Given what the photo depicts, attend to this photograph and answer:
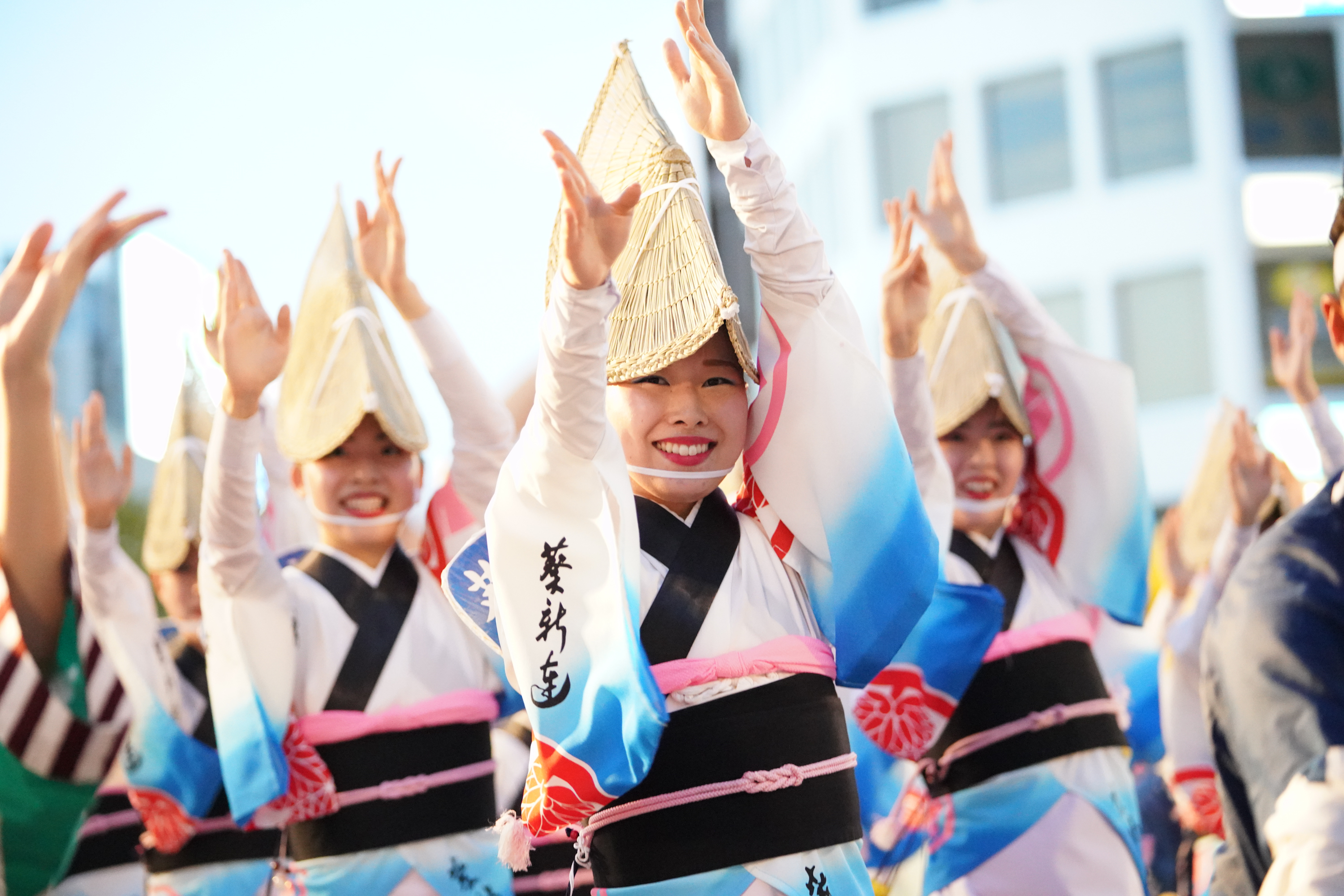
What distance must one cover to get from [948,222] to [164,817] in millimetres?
3267

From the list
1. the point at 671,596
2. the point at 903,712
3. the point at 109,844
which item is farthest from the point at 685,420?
the point at 109,844

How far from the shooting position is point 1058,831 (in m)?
3.92

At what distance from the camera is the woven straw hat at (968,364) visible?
171 inches

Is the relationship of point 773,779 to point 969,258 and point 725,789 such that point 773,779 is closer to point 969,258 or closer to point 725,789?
point 725,789

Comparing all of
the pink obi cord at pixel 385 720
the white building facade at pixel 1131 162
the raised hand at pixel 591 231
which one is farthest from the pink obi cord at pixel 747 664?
the white building facade at pixel 1131 162

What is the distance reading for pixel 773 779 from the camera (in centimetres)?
253

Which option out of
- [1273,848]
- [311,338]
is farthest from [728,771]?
[311,338]

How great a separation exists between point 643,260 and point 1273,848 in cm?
150

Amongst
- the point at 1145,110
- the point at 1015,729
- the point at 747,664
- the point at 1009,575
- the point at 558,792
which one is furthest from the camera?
the point at 1145,110

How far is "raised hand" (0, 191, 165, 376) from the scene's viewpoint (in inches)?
100

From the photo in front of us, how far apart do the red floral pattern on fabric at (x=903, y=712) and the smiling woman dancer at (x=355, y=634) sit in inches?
44.3

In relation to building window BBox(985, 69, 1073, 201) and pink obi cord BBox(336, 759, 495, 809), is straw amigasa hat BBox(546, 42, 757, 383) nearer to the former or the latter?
pink obi cord BBox(336, 759, 495, 809)

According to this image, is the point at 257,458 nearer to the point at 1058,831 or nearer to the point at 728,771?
the point at 728,771

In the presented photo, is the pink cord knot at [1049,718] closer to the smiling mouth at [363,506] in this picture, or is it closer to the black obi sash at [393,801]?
the black obi sash at [393,801]
